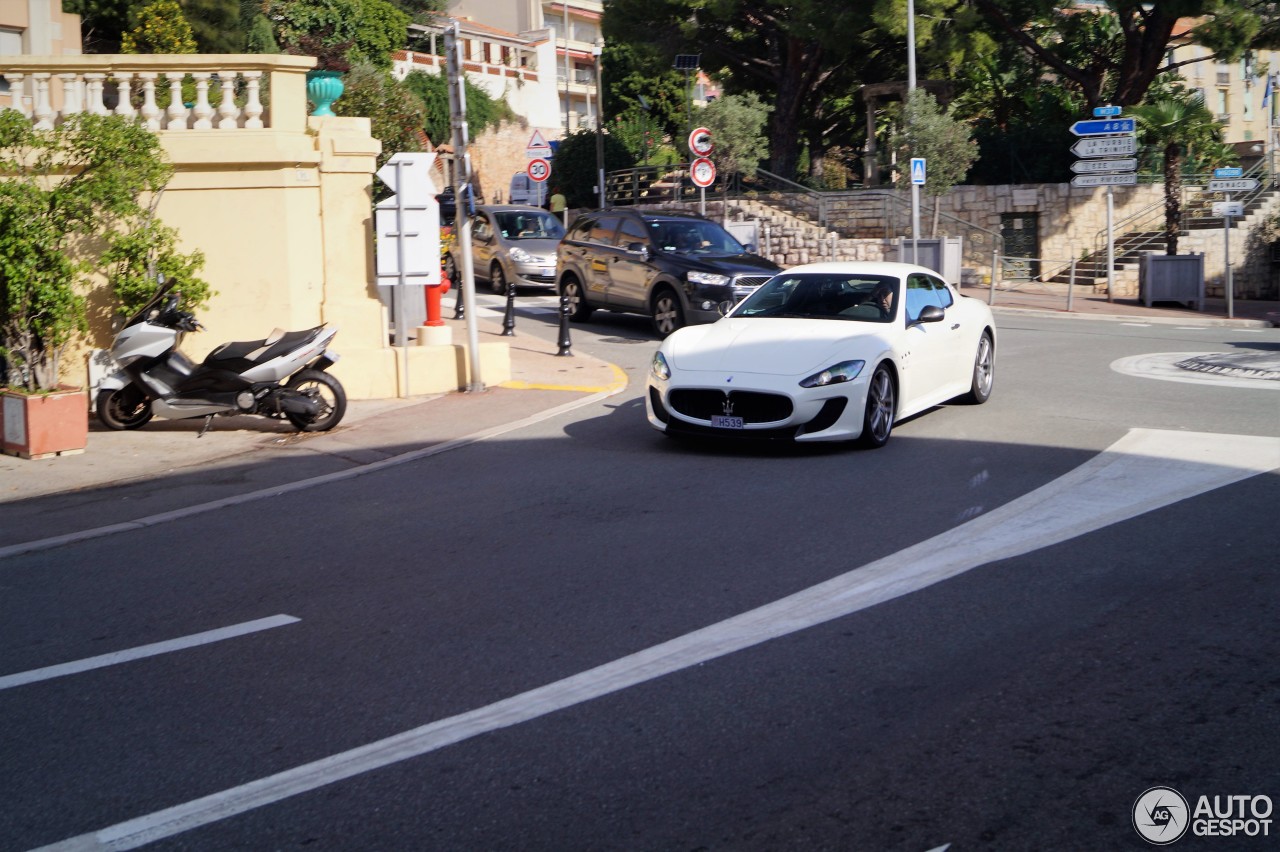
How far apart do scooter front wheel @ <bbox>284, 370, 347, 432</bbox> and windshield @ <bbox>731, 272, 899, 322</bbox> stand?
12.6 feet

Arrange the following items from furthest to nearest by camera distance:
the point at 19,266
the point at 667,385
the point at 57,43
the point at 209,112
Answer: the point at 57,43, the point at 209,112, the point at 19,266, the point at 667,385

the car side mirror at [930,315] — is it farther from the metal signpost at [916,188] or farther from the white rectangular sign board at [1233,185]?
the metal signpost at [916,188]

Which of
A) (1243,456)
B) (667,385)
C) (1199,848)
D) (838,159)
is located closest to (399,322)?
(667,385)

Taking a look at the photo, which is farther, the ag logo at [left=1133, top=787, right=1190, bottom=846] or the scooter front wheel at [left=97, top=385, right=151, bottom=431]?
the scooter front wheel at [left=97, top=385, right=151, bottom=431]

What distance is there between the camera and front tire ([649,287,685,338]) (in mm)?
18609

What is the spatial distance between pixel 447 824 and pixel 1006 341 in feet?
53.7

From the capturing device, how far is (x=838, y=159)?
4966 cm

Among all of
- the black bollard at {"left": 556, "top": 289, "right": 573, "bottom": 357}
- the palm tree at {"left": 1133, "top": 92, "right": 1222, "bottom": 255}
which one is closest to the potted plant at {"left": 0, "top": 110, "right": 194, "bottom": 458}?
the black bollard at {"left": 556, "top": 289, "right": 573, "bottom": 357}

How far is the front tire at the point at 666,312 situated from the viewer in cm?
1861

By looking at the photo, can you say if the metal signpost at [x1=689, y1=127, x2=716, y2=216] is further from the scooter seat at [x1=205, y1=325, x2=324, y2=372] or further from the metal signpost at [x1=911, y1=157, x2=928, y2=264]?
the scooter seat at [x1=205, y1=325, x2=324, y2=372]

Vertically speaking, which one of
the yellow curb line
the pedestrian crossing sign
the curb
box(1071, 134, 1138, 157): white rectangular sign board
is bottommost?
the yellow curb line

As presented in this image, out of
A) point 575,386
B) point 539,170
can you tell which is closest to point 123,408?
point 575,386

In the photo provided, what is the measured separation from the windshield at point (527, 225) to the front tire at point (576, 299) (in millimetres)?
4909

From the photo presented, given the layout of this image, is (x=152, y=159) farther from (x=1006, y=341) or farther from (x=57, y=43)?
(x=57, y=43)
